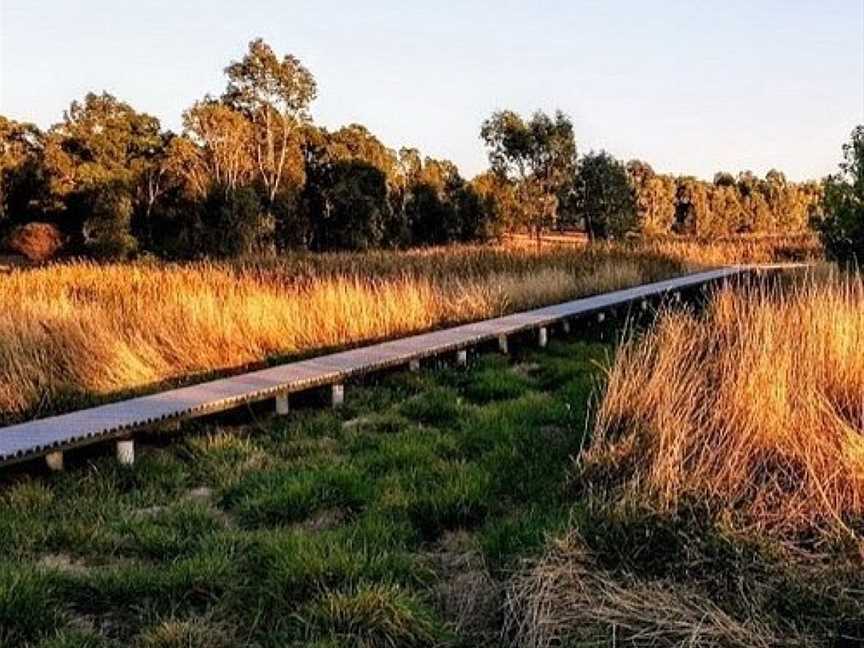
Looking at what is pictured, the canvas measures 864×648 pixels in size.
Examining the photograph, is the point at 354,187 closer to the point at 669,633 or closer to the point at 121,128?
the point at 121,128

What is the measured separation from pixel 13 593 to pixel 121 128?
36094 millimetres

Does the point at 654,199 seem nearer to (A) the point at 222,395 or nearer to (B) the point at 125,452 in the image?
(A) the point at 222,395

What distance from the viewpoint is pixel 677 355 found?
4.44 meters

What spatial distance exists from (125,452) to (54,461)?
32 centimetres

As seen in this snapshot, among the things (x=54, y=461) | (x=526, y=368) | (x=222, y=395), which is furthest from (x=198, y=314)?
(x=54, y=461)

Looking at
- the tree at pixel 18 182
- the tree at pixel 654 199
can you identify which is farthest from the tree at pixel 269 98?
the tree at pixel 654 199

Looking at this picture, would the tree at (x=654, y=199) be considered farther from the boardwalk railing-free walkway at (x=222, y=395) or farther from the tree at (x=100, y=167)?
the boardwalk railing-free walkway at (x=222, y=395)

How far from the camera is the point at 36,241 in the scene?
30.6 metres

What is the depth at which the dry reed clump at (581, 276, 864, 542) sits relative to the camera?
3.21m

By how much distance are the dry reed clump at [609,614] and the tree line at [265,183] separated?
2783 cm

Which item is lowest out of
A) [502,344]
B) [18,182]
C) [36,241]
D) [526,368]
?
[526,368]

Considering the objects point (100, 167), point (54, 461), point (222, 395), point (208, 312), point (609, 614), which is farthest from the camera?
point (100, 167)

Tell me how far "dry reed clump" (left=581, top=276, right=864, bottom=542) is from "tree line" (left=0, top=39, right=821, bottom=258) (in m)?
26.4

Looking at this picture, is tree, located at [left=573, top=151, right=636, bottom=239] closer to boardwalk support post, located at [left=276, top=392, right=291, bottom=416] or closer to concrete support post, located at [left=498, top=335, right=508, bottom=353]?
concrete support post, located at [left=498, top=335, right=508, bottom=353]
